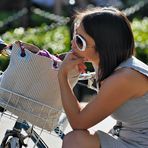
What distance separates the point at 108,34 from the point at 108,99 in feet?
1.13

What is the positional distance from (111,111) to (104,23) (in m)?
0.47

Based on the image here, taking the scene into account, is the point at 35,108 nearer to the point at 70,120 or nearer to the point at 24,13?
the point at 70,120

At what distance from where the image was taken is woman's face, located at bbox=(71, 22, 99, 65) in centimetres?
371

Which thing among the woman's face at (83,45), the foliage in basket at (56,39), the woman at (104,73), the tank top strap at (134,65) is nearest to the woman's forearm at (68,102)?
the woman at (104,73)

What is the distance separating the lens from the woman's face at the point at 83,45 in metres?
3.71

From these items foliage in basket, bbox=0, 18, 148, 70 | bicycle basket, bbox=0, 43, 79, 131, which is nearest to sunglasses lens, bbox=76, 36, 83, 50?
bicycle basket, bbox=0, 43, 79, 131

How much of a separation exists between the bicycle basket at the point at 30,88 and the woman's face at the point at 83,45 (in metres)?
0.16

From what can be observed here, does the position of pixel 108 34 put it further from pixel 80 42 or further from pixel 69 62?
pixel 69 62

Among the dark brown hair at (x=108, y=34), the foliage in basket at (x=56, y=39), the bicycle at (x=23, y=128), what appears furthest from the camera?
the foliage in basket at (x=56, y=39)

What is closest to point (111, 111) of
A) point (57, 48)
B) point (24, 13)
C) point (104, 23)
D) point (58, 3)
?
point (104, 23)

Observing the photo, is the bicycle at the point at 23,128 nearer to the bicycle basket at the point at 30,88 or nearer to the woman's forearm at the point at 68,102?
the bicycle basket at the point at 30,88

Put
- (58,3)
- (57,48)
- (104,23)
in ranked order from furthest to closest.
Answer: (58,3) < (57,48) < (104,23)

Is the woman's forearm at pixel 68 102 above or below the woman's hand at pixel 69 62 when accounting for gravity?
below

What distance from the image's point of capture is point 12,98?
381 centimetres
